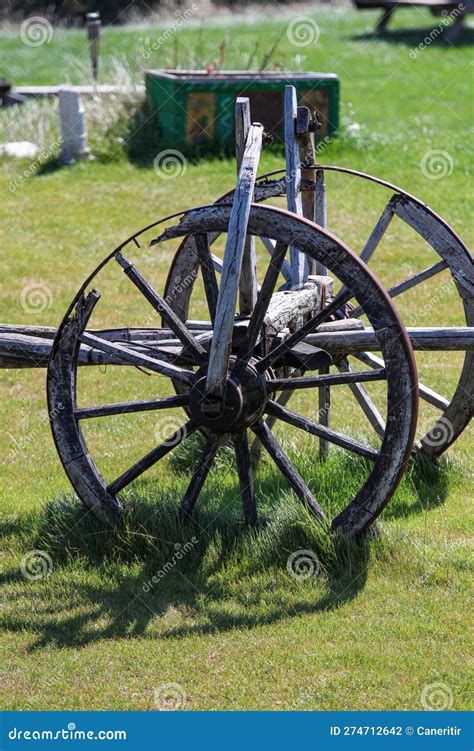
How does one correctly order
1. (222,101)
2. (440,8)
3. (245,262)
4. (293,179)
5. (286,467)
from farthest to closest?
1. (440,8)
2. (222,101)
3. (293,179)
4. (245,262)
5. (286,467)

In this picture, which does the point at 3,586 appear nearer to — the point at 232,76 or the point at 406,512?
the point at 406,512

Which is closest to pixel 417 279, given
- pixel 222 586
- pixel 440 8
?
pixel 222 586

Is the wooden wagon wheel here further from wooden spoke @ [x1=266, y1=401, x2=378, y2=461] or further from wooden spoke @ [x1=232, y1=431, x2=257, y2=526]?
wooden spoke @ [x1=232, y1=431, x2=257, y2=526]

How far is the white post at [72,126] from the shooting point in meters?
12.7

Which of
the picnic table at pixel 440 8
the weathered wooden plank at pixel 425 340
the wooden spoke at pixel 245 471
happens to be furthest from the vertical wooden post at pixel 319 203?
the picnic table at pixel 440 8

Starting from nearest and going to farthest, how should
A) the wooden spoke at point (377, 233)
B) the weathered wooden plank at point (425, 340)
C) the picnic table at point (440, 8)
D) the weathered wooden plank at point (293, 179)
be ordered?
the weathered wooden plank at point (425, 340), the weathered wooden plank at point (293, 179), the wooden spoke at point (377, 233), the picnic table at point (440, 8)

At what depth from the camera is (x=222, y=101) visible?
1290 cm

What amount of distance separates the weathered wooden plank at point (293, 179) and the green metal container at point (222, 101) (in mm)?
6694

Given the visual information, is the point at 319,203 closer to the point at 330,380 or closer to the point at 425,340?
the point at 425,340

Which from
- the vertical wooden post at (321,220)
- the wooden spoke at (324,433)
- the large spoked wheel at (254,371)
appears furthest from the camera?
the vertical wooden post at (321,220)

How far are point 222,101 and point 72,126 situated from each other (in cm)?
173

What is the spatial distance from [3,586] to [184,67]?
10.9 metres

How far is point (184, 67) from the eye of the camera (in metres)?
15.1

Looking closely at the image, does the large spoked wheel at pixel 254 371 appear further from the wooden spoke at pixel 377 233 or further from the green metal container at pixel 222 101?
→ the green metal container at pixel 222 101
